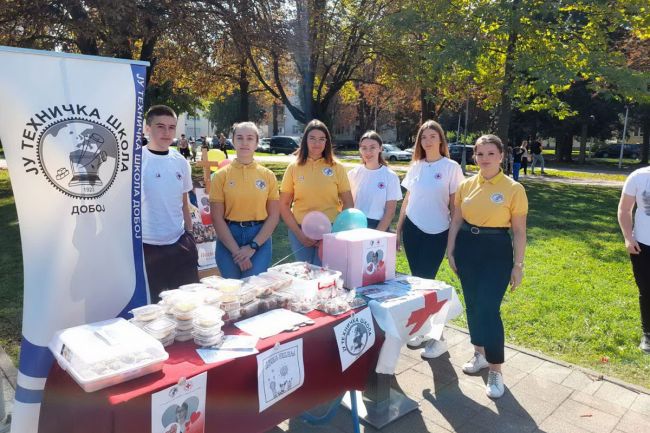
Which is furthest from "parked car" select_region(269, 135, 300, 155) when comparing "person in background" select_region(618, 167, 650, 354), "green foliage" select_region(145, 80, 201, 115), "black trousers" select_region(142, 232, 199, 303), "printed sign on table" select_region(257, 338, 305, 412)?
"printed sign on table" select_region(257, 338, 305, 412)

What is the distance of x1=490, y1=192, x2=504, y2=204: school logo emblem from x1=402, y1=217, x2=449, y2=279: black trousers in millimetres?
717

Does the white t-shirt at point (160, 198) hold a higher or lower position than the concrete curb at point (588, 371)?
higher

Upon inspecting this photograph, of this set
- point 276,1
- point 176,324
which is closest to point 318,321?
point 176,324

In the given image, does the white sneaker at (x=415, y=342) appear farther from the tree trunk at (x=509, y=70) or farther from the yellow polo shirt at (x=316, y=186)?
the tree trunk at (x=509, y=70)

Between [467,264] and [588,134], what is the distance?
30316 mm

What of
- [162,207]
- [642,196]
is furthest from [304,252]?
[642,196]

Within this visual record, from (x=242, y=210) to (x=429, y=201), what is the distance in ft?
4.73

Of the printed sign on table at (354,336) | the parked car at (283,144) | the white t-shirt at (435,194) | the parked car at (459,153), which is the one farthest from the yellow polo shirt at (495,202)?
the parked car at (283,144)

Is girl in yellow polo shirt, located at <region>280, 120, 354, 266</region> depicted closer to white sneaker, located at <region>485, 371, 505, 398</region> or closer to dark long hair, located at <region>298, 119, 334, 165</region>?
dark long hair, located at <region>298, 119, 334, 165</region>

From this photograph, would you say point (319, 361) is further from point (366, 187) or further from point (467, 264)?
point (366, 187)

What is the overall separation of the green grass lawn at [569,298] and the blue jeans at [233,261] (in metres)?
1.85

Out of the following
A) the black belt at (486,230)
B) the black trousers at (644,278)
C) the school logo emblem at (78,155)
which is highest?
the school logo emblem at (78,155)

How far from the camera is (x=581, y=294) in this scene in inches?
208

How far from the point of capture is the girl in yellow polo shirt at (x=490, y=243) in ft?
9.87
